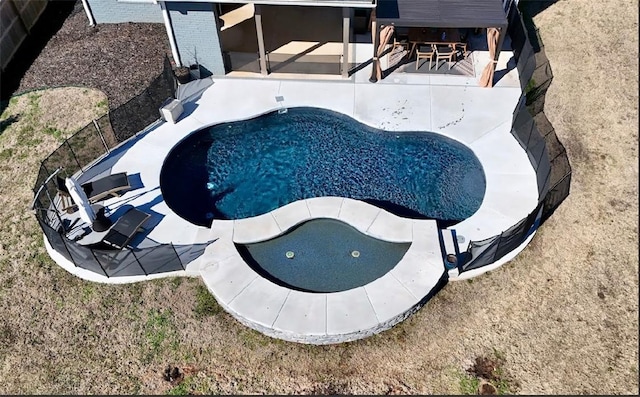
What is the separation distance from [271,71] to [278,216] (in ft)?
26.6

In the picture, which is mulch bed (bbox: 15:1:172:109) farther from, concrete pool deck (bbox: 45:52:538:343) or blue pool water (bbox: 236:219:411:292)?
blue pool water (bbox: 236:219:411:292)

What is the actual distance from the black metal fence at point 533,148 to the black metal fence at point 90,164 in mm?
9631

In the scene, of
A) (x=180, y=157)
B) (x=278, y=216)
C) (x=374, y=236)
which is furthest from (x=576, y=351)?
(x=180, y=157)

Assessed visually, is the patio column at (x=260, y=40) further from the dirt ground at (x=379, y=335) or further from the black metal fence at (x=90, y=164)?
the dirt ground at (x=379, y=335)

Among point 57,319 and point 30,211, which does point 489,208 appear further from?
point 30,211

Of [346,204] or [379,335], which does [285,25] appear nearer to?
[346,204]

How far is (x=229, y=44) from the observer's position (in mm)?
23125

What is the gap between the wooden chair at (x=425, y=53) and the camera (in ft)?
71.5

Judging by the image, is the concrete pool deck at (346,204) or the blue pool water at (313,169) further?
the blue pool water at (313,169)

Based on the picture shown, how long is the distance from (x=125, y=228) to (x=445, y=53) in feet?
48.7

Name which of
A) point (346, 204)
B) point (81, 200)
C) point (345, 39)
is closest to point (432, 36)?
point (345, 39)

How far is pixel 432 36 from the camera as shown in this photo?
22078 mm

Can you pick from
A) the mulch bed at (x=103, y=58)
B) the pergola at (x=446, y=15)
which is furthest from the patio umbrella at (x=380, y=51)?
the mulch bed at (x=103, y=58)

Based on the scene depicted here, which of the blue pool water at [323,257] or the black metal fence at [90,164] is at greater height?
the black metal fence at [90,164]
